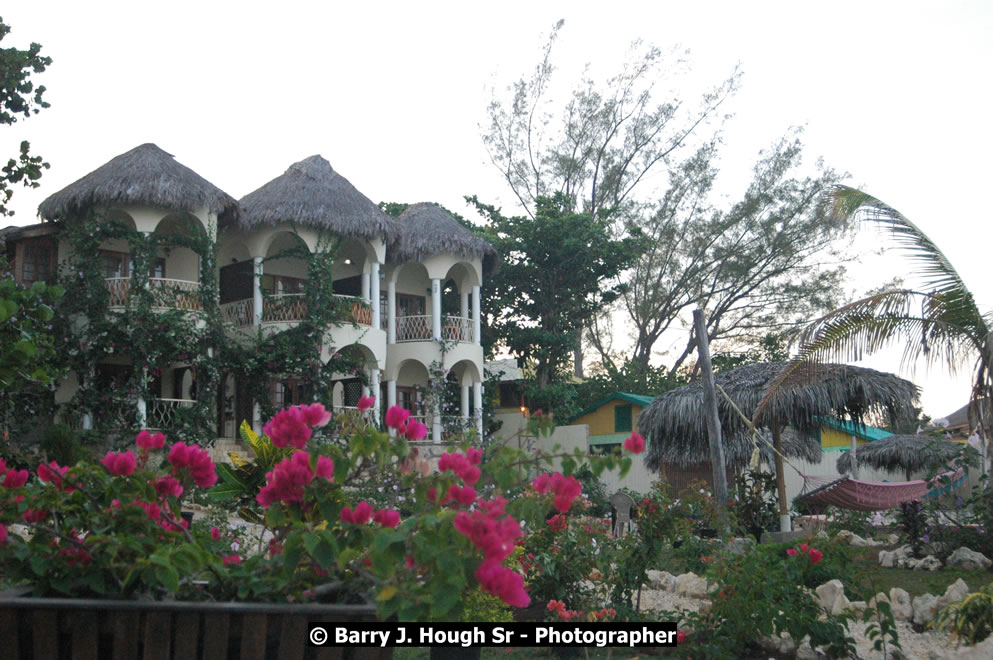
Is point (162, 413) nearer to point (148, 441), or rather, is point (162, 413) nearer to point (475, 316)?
point (475, 316)

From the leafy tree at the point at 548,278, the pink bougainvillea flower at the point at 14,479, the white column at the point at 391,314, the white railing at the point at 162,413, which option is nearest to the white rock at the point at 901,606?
the pink bougainvillea flower at the point at 14,479

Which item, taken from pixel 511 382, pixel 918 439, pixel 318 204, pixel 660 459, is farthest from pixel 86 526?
pixel 511 382

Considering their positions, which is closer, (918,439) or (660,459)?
(660,459)

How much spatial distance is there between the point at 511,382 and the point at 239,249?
10.5 meters

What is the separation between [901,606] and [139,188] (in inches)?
545

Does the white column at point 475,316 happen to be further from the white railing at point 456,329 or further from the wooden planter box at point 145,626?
the wooden planter box at point 145,626

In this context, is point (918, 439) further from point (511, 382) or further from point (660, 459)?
point (511, 382)

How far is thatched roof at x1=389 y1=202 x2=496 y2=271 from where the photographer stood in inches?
831

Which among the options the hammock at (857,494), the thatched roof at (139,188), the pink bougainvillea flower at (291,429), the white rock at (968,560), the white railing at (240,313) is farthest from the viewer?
the white railing at (240,313)

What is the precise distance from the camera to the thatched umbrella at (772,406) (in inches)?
502

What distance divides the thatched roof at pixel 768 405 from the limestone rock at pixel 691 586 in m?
4.15

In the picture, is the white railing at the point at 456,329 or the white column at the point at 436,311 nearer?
the white column at the point at 436,311

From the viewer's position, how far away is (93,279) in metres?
16.3

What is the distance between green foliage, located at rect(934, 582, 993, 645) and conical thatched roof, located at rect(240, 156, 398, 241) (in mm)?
14825
